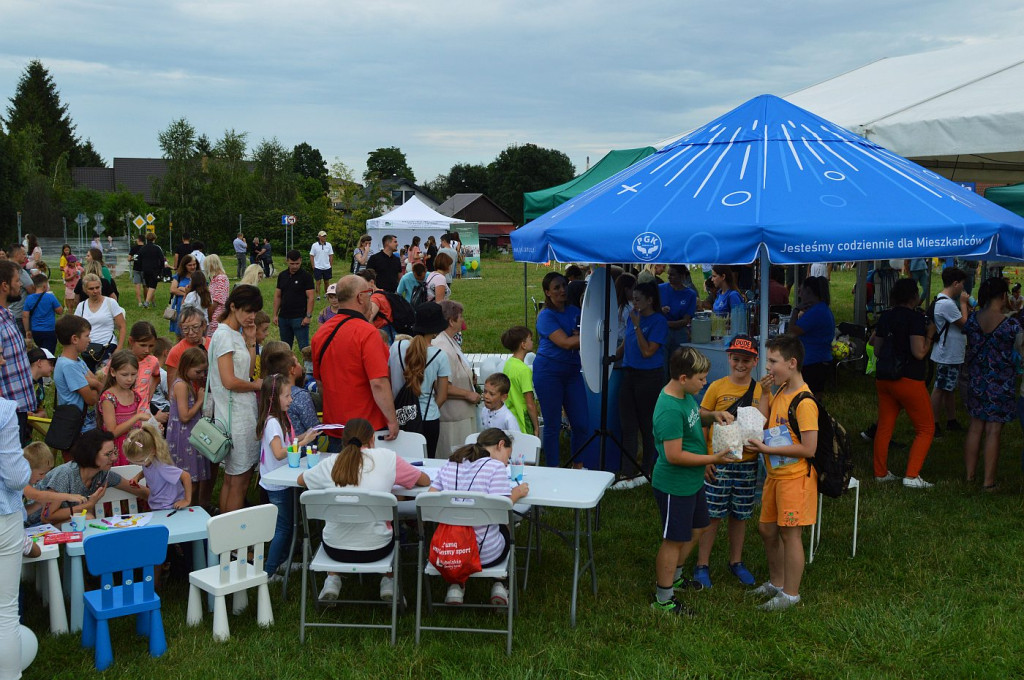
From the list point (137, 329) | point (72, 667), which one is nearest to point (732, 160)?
point (137, 329)

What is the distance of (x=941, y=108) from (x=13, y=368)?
24.3 feet

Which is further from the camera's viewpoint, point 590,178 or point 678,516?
point 590,178

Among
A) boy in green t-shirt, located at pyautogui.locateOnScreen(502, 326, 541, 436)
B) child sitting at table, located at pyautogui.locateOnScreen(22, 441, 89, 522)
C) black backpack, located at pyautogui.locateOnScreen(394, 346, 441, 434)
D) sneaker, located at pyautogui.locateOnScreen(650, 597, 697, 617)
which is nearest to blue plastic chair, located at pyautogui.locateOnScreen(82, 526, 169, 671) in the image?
child sitting at table, located at pyautogui.locateOnScreen(22, 441, 89, 522)

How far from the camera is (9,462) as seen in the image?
126 inches

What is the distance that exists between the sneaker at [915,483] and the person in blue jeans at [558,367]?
8.12 feet

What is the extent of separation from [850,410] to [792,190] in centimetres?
440

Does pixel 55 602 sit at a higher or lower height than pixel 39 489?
lower

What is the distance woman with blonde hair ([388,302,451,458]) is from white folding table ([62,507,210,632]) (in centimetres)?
138

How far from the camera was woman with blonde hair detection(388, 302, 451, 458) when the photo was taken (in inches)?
208

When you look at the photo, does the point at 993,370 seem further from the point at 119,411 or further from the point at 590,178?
the point at 119,411

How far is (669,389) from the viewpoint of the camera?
4.15 metres

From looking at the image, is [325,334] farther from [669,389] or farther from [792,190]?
[792,190]

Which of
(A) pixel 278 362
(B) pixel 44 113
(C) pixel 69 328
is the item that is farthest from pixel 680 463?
(B) pixel 44 113

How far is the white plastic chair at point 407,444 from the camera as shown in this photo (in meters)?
5.06
